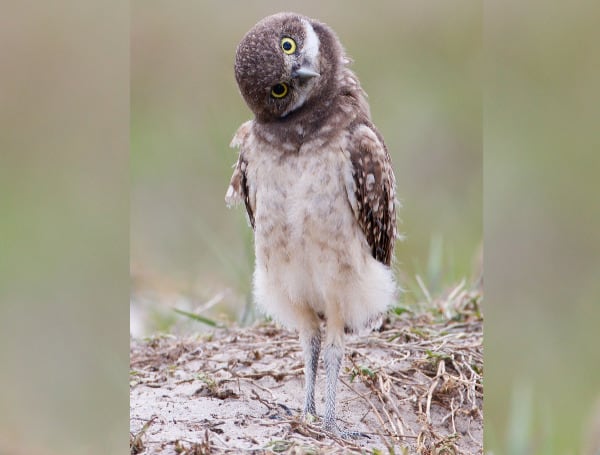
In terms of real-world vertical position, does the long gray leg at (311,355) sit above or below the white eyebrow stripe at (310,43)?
below

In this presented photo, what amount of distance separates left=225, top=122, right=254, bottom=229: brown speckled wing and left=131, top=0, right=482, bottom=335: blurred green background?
0.14 meters

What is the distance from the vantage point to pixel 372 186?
3004mm

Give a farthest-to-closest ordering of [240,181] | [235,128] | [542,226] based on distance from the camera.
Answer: [542,226] < [235,128] < [240,181]

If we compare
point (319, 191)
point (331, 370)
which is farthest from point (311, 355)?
point (319, 191)

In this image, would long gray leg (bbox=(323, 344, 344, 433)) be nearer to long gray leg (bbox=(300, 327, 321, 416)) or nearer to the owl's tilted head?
long gray leg (bbox=(300, 327, 321, 416))

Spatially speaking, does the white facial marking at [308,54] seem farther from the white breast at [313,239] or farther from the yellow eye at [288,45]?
the white breast at [313,239]

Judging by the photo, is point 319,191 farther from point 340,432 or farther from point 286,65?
point 340,432

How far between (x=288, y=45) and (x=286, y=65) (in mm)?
63

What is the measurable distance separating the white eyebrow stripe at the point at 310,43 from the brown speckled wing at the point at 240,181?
0.36 m

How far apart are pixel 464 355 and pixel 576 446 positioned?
53 centimetres

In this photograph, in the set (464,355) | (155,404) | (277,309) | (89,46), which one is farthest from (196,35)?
(464,355)

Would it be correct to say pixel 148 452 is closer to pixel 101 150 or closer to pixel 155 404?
pixel 155 404

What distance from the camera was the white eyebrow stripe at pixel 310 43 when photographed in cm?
287

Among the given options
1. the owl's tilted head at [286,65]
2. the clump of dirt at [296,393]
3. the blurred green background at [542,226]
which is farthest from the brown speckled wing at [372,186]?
the clump of dirt at [296,393]
